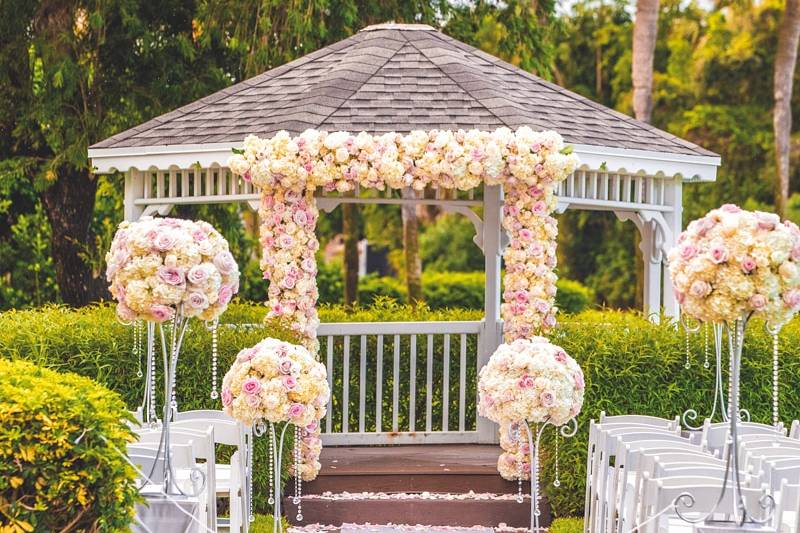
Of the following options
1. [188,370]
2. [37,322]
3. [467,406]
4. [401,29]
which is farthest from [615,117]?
[37,322]

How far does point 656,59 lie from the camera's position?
1273 inches

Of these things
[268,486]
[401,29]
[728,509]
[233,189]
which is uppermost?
[401,29]

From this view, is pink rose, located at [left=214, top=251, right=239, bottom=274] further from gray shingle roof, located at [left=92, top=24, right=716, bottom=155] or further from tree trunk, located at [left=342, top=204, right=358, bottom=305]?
tree trunk, located at [left=342, top=204, right=358, bottom=305]

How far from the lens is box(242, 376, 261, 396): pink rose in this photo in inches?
284

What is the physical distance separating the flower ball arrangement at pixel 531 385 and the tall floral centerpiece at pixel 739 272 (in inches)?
62.3

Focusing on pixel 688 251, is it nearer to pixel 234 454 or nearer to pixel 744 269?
pixel 744 269

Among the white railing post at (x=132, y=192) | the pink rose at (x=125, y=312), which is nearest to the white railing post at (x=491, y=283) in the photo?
the white railing post at (x=132, y=192)

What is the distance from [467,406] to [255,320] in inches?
85.9

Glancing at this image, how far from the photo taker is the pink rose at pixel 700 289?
6.20m

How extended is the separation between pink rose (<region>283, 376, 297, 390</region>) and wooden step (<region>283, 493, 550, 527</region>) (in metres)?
3.00

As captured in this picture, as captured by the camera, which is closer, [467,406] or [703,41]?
[467,406]

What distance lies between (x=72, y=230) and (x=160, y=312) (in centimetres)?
1059

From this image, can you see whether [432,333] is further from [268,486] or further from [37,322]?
[37,322]

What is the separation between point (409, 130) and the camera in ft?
35.1
